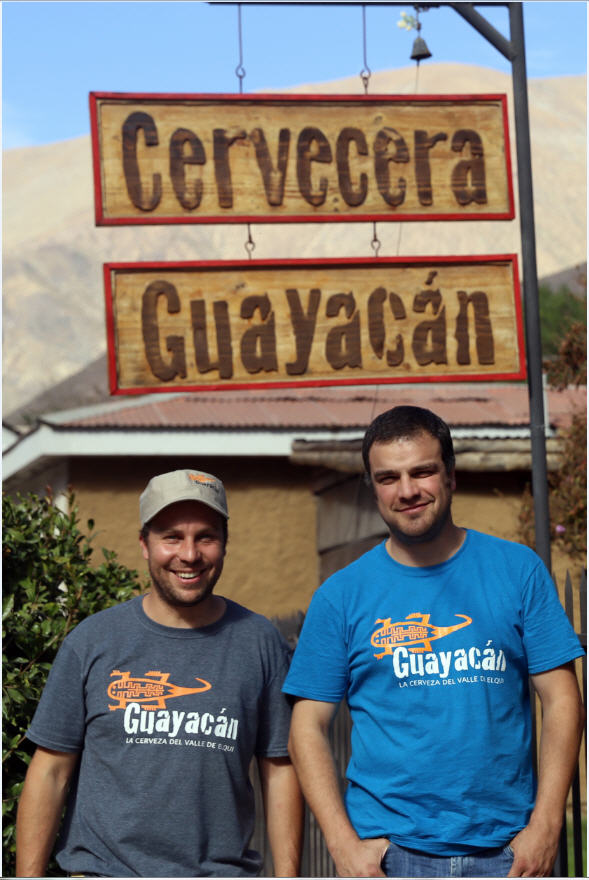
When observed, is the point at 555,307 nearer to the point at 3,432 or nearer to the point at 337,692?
the point at 3,432

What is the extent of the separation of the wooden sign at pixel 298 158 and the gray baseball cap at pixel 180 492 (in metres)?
4.15

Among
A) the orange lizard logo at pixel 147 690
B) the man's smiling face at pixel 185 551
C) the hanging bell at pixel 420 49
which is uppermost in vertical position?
the hanging bell at pixel 420 49

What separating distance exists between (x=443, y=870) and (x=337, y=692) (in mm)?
579

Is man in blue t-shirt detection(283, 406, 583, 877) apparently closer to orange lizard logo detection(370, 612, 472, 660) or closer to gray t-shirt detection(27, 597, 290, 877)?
orange lizard logo detection(370, 612, 472, 660)

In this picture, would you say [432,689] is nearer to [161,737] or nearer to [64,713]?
[161,737]

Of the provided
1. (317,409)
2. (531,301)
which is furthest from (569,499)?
(531,301)

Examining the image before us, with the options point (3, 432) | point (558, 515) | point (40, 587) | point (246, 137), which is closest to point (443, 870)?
point (40, 587)

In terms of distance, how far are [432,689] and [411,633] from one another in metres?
0.17

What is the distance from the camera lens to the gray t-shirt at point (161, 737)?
3.39 metres

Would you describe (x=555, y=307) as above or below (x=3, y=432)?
above

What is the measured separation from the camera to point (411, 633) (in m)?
3.36

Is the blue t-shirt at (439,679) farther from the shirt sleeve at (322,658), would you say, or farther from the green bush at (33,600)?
the green bush at (33,600)

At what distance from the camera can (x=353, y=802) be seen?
340 cm

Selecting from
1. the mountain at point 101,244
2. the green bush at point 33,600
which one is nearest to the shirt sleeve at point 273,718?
→ the green bush at point 33,600
